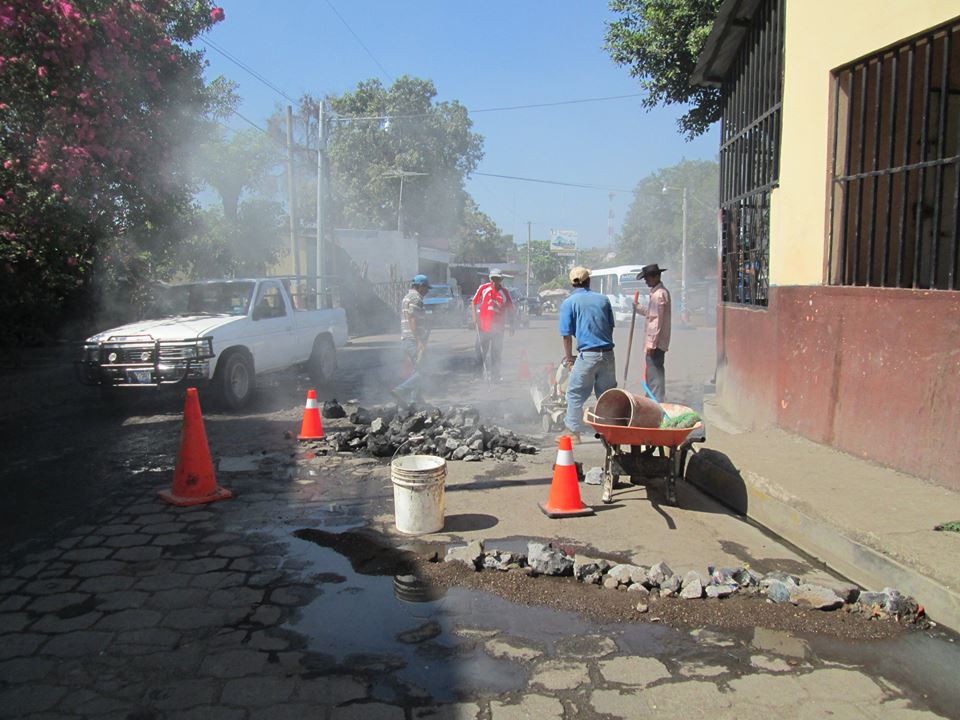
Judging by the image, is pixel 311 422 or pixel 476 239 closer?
pixel 311 422

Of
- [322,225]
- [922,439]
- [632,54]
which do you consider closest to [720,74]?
[632,54]

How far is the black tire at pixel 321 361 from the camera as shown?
39.3ft

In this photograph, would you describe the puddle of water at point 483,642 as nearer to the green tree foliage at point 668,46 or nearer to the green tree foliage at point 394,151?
the green tree foliage at point 668,46

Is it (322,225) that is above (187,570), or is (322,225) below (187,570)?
above

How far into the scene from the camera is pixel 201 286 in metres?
10.7

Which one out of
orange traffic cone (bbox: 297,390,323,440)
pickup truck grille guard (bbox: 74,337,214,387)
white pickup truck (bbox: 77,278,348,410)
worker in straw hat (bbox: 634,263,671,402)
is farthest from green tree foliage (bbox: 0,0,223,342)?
worker in straw hat (bbox: 634,263,671,402)

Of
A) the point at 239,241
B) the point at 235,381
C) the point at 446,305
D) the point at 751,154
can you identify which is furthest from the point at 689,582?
the point at 446,305

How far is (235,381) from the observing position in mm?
9641

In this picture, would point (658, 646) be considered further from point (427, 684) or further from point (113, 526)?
point (113, 526)

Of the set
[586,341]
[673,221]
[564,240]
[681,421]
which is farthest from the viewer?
[564,240]

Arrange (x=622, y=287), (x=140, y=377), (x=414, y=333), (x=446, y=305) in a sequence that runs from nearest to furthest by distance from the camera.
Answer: (x=140, y=377) < (x=414, y=333) < (x=446, y=305) < (x=622, y=287)

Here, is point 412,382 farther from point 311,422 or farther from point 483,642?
point 483,642

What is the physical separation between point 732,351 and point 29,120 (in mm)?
9068

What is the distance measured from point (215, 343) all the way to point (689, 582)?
23.6ft
